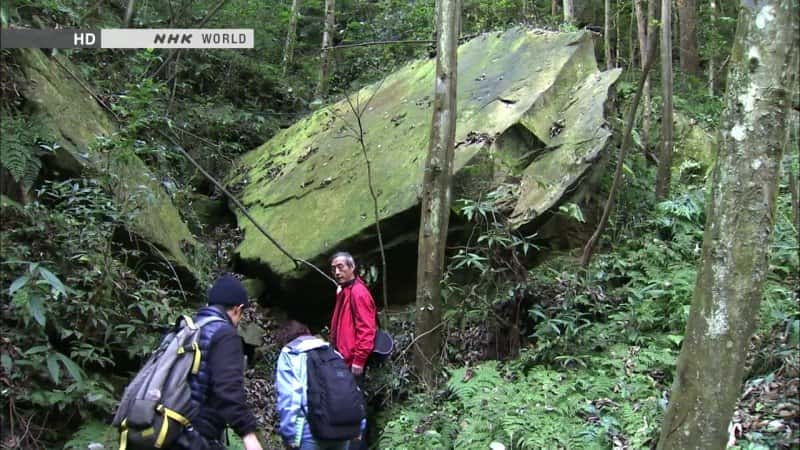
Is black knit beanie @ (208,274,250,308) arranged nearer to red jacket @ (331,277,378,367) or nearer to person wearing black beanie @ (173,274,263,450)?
person wearing black beanie @ (173,274,263,450)

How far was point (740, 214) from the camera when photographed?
351 cm

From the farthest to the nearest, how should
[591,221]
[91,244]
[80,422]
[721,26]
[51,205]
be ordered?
1. [721,26]
2. [591,221]
3. [51,205]
4. [91,244]
5. [80,422]

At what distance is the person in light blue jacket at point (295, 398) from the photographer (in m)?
4.49

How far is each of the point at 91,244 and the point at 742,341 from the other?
519 cm

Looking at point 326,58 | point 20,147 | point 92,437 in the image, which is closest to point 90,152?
point 20,147

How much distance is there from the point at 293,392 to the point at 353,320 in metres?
1.57

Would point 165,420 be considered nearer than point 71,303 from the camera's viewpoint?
Yes

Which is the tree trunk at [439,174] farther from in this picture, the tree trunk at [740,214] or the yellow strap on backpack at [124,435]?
the yellow strap on backpack at [124,435]

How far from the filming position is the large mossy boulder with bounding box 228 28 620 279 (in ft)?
25.5

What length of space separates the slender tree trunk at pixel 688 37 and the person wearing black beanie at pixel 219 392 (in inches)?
508

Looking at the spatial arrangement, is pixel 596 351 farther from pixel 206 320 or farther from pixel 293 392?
pixel 206 320

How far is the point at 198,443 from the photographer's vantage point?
3.62m

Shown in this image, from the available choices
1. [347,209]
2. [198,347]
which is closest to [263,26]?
[347,209]

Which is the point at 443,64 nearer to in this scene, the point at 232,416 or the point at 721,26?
the point at 232,416
